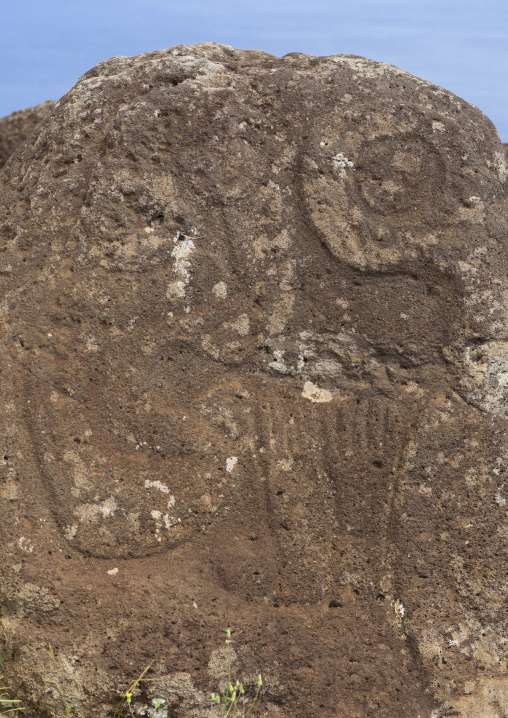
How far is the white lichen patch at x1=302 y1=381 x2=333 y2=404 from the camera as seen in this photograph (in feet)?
11.3

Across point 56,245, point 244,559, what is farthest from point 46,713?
point 56,245

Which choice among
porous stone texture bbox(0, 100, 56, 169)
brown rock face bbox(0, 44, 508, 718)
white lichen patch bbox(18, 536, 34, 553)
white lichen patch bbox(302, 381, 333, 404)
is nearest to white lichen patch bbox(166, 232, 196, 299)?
brown rock face bbox(0, 44, 508, 718)

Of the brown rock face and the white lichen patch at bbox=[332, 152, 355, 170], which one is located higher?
the white lichen patch at bbox=[332, 152, 355, 170]

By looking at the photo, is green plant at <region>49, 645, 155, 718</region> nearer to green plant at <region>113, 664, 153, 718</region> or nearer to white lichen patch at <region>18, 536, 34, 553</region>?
green plant at <region>113, 664, 153, 718</region>

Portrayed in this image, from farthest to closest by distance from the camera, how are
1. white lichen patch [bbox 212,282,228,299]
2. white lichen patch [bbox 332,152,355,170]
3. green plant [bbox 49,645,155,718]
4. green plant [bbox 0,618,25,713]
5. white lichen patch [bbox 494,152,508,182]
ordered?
white lichen patch [bbox 494,152,508,182] < white lichen patch [bbox 332,152,355,170] < white lichen patch [bbox 212,282,228,299] < green plant [bbox 0,618,25,713] < green plant [bbox 49,645,155,718]

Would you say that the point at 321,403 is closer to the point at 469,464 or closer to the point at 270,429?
the point at 270,429

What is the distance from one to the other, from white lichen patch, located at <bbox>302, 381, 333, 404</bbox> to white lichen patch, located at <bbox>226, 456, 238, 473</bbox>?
15.5 inches

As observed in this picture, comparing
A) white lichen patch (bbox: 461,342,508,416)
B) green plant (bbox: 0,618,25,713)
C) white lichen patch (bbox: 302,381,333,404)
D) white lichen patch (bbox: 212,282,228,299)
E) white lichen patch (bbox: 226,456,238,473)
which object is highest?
white lichen patch (bbox: 212,282,228,299)

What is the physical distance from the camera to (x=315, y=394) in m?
3.45

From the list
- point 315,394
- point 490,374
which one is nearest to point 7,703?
point 315,394

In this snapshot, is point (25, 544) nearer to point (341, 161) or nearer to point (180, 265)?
point (180, 265)

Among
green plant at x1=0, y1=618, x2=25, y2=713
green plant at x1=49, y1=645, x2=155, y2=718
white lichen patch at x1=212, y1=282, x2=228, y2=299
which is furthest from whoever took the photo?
white lichen patch at x1=212, y1=282, x2=228, y2=299

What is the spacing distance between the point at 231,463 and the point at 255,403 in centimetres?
27

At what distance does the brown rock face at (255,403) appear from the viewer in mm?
3275
